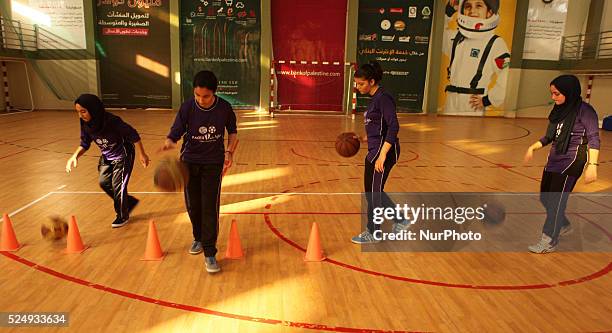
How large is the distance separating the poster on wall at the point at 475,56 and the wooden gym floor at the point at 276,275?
12.6 meters

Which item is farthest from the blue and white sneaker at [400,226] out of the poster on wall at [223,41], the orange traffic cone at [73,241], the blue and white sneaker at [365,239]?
the poster on wall at [223,41]

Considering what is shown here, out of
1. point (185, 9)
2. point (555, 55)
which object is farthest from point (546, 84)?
point (185, 9)

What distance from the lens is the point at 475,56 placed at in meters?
18.7

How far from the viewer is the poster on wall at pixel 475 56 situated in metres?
18.4

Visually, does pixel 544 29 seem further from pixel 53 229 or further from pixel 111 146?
pixel 53 229

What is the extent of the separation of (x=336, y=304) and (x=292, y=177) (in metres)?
4.26

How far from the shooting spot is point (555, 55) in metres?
18.8

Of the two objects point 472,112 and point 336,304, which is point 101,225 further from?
point 472,112

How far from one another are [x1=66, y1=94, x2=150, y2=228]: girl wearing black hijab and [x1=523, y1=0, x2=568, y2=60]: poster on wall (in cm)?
1873

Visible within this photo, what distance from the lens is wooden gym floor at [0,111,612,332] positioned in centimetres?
307

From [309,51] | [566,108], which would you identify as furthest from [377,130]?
[309,51]

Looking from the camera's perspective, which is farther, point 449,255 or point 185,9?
point 185,9

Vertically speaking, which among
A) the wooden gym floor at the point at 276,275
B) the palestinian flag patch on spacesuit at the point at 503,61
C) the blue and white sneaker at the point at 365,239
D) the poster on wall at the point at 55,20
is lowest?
the wooden gym floor at the point at 276,275

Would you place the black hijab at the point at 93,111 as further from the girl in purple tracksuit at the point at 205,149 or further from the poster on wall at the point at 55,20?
the poster on wall at the point at 55,20
